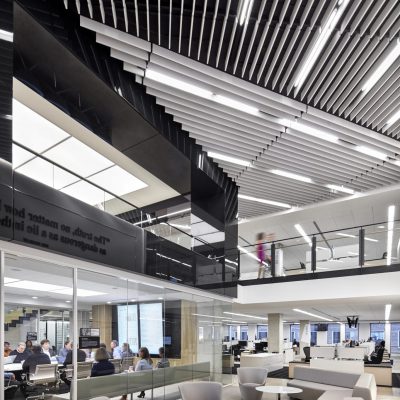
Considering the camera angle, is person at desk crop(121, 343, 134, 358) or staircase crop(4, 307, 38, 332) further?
person at desk crop(121, 343, 134, 358)

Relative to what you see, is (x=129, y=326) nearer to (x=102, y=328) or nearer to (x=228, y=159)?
(x=102, y=328)

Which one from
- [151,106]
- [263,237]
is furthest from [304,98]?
[263,237]

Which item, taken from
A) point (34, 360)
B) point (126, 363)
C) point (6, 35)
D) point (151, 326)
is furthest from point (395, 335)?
point (6, 35)

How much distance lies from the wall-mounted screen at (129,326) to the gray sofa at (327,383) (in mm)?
3580

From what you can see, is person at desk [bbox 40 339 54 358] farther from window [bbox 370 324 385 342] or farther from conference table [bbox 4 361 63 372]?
window [bbox 370 324 385 342]

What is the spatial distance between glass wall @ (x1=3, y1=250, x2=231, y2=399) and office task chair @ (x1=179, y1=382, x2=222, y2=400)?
739 millimetres

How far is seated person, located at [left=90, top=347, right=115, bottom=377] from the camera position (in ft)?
21.5

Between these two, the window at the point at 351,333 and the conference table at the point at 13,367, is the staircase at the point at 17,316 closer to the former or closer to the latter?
the conference table at the point at 13,367

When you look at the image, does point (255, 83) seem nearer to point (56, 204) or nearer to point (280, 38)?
point (280, 38)

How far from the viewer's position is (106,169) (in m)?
9.23

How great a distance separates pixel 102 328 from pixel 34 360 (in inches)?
54.8

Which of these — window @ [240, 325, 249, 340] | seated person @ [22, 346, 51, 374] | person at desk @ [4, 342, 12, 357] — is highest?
person at desk @ [4, 342, 12, 357]

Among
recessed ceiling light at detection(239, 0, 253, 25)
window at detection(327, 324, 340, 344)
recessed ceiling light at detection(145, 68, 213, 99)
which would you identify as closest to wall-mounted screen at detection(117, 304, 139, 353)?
recessed ceiling light at detection(145, 68, 213, 99)

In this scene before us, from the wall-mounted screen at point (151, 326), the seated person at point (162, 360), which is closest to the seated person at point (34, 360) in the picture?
the wall-mounted screen at point (151, 326)
